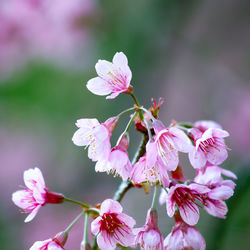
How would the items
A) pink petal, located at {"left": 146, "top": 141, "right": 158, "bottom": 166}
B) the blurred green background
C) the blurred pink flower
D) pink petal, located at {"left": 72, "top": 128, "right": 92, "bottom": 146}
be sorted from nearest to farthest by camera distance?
pink petal, located at {"left": 146, "top": 141, "right": 158, "bottom": 166} < pink petal, located at {"left": 72, "top": 128, "right": 92, "bottom": 146} < the blurred green background < the blurred pink flower

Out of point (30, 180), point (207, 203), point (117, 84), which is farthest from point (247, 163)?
point (30, 180)

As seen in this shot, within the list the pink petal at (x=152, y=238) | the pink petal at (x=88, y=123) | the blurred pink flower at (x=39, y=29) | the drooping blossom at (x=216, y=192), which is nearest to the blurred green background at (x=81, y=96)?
the blurred pink flower at (x=39, y=29)

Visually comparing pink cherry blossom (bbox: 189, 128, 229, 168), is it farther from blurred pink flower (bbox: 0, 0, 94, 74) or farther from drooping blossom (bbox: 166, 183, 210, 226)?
blurred pink flower (bbox: 0, 0, 94, 74)

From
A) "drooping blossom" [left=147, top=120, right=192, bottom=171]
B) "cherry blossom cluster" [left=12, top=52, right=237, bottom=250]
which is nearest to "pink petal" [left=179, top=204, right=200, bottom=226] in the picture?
"cherry blossom cluster" [left=12, top=52, right=237, bottom=250]

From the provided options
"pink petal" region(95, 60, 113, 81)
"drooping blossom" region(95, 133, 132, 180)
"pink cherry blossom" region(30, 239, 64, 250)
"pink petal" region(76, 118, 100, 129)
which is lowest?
"pink cherry blossom" region(30, 239, 64, 250)

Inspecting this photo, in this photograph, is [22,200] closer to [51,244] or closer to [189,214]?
[51,244]

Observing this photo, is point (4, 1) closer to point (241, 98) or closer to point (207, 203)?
point (241, 98)

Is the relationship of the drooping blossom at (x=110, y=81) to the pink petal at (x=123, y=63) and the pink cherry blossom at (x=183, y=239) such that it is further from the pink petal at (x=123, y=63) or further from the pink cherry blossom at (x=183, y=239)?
the pink cherry blossom at (x=183, y=239)

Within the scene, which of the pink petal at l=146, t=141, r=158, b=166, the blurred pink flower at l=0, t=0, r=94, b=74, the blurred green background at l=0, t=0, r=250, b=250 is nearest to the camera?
the pink petal at l=146, t=141, r=158, b=166
